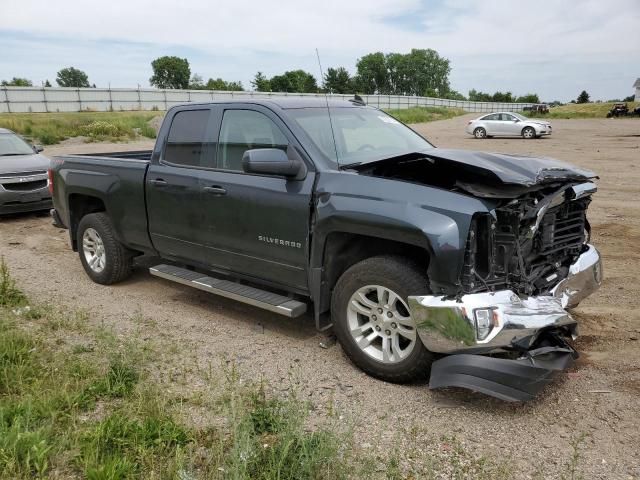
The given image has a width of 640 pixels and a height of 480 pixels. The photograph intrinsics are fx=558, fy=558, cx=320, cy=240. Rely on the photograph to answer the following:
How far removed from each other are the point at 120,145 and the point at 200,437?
2567 cm

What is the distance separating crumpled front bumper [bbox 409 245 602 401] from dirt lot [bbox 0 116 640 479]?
0.94 feet

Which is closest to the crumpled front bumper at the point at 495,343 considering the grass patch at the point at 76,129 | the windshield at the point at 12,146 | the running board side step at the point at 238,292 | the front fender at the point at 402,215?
the front fender at the point at 402,215

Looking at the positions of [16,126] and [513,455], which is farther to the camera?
[16,126]

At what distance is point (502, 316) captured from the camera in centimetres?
341

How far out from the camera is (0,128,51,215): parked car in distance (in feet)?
32.7

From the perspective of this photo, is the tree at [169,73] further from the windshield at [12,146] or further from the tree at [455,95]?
the windshield at [12,146]

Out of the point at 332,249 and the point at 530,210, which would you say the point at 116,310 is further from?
the point at 530,210

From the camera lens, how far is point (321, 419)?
11.6ft

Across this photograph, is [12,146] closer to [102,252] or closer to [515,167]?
[102,252]

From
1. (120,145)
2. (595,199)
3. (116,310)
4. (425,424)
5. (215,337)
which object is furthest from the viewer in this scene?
(120,145)

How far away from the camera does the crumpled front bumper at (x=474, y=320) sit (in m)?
3.40

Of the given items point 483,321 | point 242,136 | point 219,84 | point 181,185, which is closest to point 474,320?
point 483,321

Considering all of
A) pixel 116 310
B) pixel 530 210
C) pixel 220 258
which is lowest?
pixel 116 310

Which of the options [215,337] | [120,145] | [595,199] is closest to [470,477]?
[215,337]
